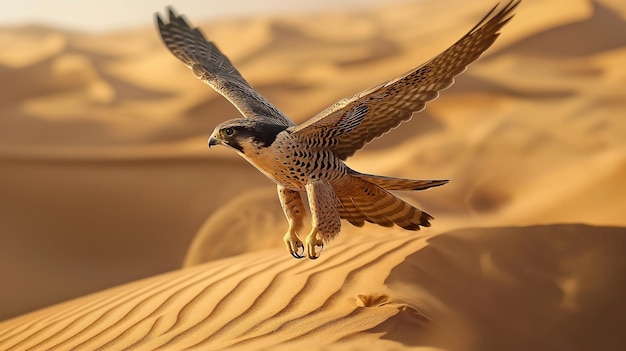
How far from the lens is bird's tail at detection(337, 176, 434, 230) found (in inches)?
143

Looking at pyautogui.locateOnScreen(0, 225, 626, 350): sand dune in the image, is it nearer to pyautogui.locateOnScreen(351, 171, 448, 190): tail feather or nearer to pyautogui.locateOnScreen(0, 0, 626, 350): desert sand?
pyautogui.locateOnScreen(0, 0, 626, 350): desert sand

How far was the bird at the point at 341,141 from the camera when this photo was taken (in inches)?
117

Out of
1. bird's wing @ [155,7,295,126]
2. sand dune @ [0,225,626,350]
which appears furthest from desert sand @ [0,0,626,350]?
bird's wing @ [155,7,295,126]

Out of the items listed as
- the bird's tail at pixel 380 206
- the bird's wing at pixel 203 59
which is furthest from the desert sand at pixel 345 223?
the bird's wing at pixel 203 59

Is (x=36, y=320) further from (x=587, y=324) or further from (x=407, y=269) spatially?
(x=587, y=324)

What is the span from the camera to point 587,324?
13.8 feet

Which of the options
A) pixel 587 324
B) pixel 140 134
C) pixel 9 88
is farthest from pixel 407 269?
pixel 9 88

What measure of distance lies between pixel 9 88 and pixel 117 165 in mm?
4571

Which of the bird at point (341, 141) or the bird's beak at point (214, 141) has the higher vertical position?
the bird's beak at point (214, 141)

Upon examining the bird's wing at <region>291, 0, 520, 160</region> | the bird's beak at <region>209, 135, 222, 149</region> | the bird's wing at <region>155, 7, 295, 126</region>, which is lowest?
the bird's wing at <region>291, 0, 520, 160</region>

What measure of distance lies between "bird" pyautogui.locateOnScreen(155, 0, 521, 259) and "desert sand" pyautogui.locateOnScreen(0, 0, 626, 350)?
18.2 inches

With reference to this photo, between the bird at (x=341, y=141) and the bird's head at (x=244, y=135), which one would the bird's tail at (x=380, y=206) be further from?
the bird's head at (x=244, y=135)

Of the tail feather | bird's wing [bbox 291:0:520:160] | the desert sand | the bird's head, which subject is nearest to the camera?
bird's wing [bbox 291:0:520:160]

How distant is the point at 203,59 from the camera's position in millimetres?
4359
